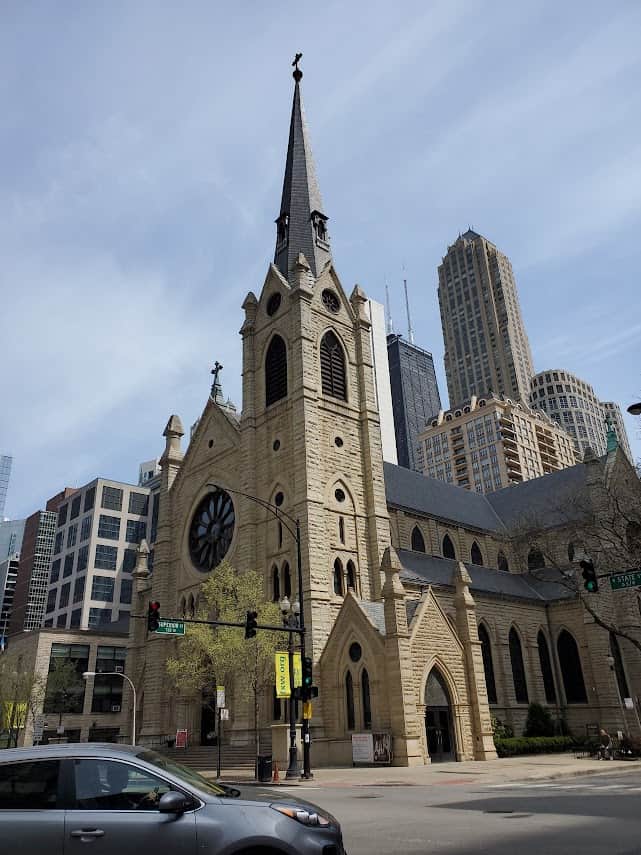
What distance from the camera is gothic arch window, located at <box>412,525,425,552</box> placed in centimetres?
4716

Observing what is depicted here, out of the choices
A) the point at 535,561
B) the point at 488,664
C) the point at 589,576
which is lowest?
the point at 488,664

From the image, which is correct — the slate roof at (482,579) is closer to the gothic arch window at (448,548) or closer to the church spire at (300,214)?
the gothic arch window at (448,548)

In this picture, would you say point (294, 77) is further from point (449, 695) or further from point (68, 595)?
point (68, 595)

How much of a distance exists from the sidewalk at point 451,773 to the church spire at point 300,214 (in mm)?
30828

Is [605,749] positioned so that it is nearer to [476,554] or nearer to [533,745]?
[533,745]

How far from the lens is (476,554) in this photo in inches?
2051

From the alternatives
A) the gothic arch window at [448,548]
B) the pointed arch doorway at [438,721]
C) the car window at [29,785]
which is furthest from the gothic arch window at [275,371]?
the car window at [29,785]

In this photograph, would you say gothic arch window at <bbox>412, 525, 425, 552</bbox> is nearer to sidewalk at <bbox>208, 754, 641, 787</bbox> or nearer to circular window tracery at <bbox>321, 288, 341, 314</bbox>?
circular window tracery at <bbox>321, 288, 341, 314</bbox>

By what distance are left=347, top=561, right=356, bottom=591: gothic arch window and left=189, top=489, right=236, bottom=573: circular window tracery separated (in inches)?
322

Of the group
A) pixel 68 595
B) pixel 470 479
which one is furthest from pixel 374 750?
pixel 470 479

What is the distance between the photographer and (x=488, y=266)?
174 meters

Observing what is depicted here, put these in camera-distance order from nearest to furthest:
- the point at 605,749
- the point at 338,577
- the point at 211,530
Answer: the point at 605,749, the point at 338,577, the point at 211,530

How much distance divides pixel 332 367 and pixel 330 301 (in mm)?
5037

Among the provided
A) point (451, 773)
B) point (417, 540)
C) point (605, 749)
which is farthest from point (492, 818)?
point (417, 540)
